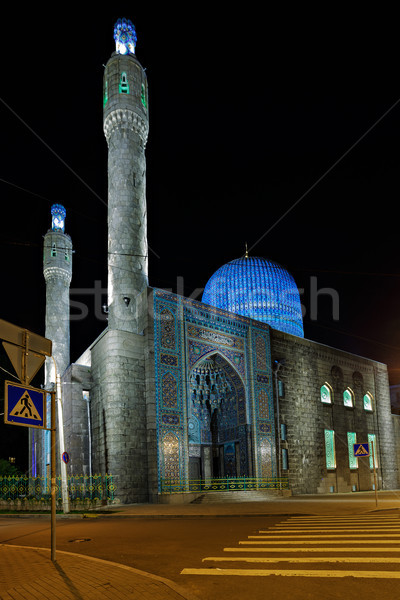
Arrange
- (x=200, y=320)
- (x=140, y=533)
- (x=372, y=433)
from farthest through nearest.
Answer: (x=372, y=433) < (x=200, y=320) < (x=140, y=533)

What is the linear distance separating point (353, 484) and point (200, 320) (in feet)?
49.5

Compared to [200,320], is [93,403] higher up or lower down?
lower down

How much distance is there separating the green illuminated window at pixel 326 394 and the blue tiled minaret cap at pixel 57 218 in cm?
2103

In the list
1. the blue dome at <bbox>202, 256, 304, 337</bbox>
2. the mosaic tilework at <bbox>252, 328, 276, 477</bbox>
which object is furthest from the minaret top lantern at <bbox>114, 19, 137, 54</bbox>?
the mosaic tilework at <bbox>252, 328, 276, 477</bbox>

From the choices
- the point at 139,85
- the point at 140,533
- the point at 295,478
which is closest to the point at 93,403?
the point at 295,478

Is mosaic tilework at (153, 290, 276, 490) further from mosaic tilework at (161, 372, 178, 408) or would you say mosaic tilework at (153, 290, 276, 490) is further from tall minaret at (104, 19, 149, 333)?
tall minaret at (104, 19, 149, 333)

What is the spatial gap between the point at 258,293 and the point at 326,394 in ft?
24.6

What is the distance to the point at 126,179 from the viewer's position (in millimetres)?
27984

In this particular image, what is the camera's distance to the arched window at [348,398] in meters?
35.6

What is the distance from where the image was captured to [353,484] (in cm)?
3366

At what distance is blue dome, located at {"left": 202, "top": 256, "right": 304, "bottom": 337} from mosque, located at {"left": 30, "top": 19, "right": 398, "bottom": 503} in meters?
0.09

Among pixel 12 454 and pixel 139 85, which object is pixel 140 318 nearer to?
pixel 139 85

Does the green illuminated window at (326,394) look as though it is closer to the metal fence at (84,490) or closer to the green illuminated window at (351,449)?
the green illuminated window at (351,449)

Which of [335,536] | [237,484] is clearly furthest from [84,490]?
[335,536]
